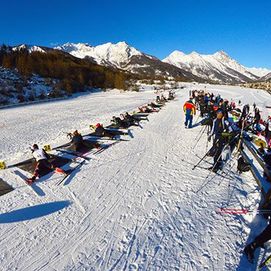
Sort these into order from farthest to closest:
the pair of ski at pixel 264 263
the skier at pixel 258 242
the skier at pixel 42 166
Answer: the skier at pixel 42 166, the skier at pixel 258 242, the pair of ski at pixel 264 263

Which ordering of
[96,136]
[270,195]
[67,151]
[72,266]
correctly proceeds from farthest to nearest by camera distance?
1. [96,136]
2. [67,151]
3. [270,195]
4. [72,266]

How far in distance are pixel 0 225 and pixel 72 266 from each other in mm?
2431

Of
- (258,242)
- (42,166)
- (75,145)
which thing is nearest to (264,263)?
(258,242)

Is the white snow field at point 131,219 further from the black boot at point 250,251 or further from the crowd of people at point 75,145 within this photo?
the crowd of people at point 75,145

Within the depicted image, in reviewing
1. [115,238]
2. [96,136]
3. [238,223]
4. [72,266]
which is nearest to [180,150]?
[96,136]

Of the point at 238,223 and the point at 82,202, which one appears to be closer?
the point at 238,223

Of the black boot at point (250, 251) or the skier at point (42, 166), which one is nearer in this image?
the black boot at point (250, 251)

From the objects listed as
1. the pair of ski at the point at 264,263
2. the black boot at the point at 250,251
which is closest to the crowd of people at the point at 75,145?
the black boot at the point at 250,251

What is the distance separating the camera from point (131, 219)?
657 cm

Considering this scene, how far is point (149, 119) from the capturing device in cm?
2094

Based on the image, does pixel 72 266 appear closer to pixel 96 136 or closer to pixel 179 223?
Result: pixel 179 223

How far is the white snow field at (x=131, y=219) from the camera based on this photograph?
5.25m

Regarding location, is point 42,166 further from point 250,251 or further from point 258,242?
point 258,242

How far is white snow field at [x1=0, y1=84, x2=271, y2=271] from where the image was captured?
17.2 ft
